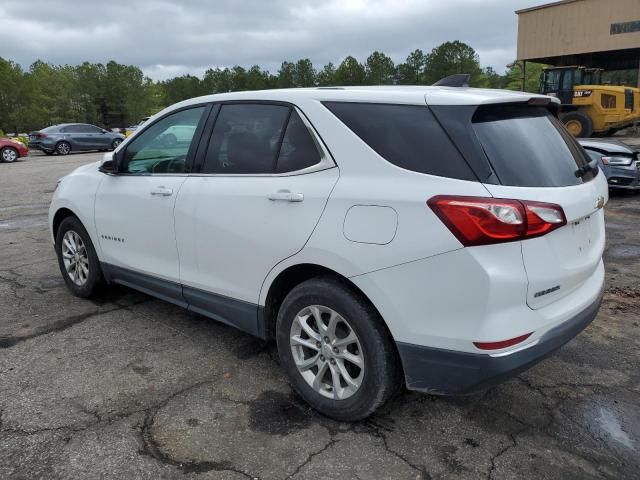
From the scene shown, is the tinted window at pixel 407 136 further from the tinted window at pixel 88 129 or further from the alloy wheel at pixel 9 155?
the tinted window at pixel 88 129

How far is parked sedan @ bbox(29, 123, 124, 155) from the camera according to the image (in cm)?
2517

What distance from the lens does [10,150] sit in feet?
73.0

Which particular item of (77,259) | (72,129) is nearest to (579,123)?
(77,259)

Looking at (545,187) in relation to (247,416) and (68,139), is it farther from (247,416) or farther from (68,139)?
(68,139)

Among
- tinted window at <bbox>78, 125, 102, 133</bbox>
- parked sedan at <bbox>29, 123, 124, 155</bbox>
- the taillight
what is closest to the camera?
the taillight

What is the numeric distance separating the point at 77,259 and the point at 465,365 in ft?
12.0

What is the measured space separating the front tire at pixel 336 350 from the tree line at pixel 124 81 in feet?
183

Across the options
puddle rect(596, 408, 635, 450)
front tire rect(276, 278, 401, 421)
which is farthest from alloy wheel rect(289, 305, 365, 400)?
puddle rect(596, 408, 635, 450)

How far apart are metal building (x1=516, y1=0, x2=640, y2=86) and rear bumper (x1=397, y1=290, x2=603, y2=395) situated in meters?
33.8

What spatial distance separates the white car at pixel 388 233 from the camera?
2338 millimetres

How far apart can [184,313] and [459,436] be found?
2.56 metres

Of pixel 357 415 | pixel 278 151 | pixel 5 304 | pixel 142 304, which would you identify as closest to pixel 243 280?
pixel 278 151

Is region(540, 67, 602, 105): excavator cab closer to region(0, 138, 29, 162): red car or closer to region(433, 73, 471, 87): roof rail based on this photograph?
region(433, 73, 471, 87): roof rail

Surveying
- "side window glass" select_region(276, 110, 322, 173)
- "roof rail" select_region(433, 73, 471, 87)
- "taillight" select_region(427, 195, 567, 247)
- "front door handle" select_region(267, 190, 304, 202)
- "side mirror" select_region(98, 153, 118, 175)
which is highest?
"roof rail" select_region(433, 73, 471, 87)
